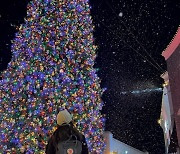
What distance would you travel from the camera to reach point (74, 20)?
9.99m

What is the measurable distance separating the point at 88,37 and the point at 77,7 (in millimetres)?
1065

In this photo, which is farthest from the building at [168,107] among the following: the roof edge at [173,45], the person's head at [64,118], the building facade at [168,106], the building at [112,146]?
the person's head at [64,118]

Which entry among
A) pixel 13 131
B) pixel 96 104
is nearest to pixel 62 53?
pixel 96 104

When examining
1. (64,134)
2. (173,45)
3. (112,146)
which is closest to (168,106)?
(173,45)

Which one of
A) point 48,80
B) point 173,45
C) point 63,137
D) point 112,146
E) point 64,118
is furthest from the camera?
point 112,146

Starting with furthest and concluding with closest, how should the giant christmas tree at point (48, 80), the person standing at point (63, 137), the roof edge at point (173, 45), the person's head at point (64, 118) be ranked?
the roof edge at point (173, 45) < the giant christmas tree at point (48, 80) < the person's head at point (64, 118) < the person standing at point (63, 137)

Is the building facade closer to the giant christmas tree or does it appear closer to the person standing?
the giant christmas tree

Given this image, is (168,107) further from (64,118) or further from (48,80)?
(64,118)

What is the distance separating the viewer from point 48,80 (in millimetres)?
9188

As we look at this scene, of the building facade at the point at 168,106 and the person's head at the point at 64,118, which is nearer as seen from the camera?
the person's head at the point at 64,118

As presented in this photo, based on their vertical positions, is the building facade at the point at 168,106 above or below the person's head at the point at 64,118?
above

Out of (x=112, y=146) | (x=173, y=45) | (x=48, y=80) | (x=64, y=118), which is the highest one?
(x=173, y=45)

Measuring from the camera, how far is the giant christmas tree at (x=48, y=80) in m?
8.74

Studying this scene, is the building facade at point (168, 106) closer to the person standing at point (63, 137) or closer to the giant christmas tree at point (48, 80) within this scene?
the giant christmas tree at point (48, 80)
